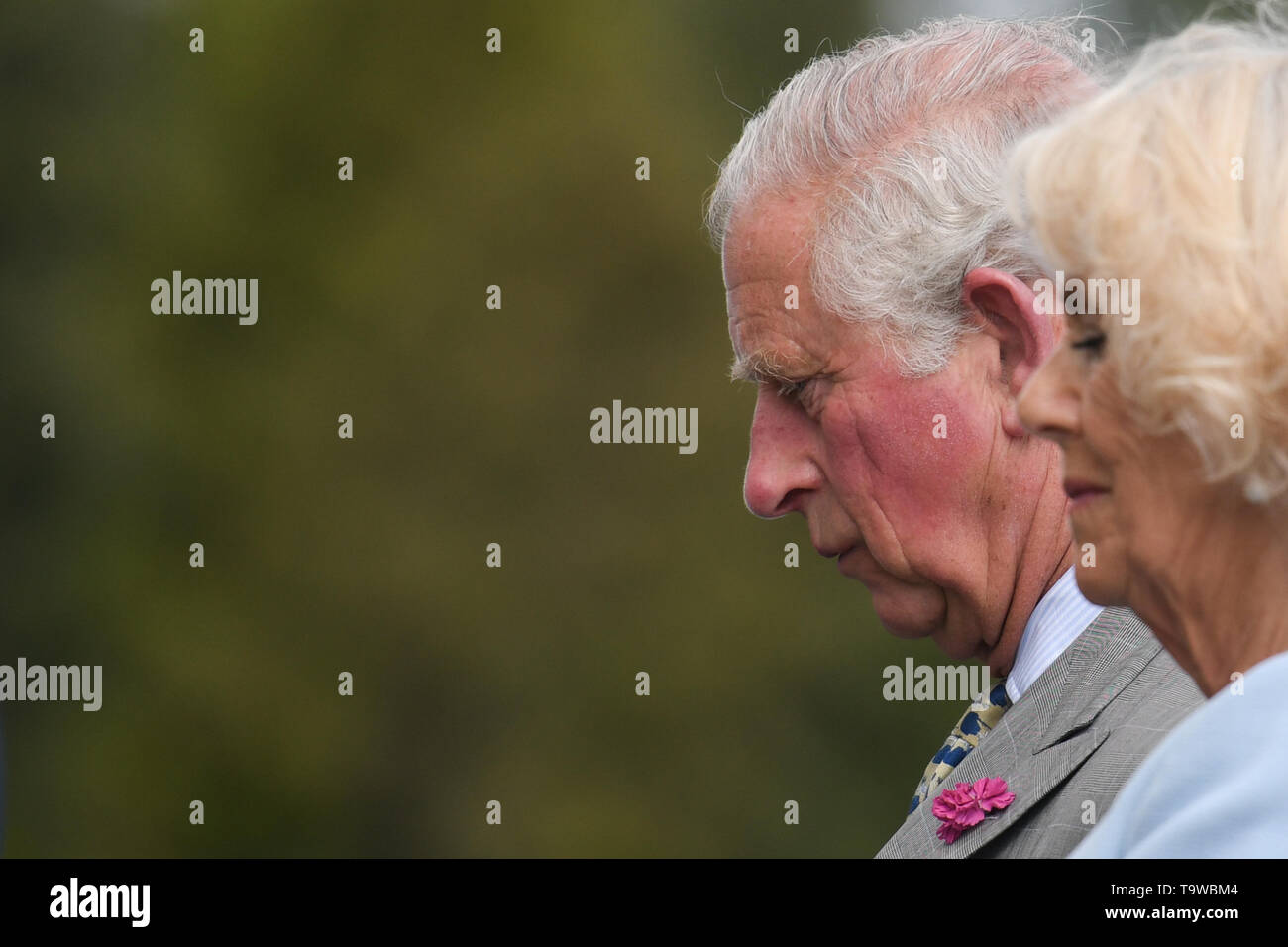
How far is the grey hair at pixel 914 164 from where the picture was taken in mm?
2562

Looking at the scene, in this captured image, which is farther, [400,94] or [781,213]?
[400,94]

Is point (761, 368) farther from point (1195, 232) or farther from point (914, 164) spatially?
point (1195, 232)

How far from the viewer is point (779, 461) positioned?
9.24ft

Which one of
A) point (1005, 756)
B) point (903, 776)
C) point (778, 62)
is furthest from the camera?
point (778, 62)

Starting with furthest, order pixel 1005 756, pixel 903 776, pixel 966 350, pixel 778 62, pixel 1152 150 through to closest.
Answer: pixel 778 62 < pixel 903 776 < pixel 966 350 < pixel 1005 756 < pixel 1152 150

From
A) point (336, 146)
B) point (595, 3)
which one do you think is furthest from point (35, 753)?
point (595, 3)

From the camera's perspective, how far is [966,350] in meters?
2.57

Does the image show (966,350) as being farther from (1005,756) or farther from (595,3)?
(595,3)

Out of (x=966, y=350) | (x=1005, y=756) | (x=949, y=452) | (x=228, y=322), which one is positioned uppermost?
(x=228, y=322)

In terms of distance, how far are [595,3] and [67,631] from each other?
5.95 meters

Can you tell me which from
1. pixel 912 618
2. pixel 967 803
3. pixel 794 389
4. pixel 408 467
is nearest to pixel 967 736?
pixel 912 618

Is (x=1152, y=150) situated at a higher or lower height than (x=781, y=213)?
lower

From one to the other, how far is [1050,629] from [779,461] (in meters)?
0.58

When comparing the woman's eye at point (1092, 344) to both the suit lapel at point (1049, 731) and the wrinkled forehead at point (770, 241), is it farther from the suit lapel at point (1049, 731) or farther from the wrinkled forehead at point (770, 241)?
the wrinkled forehead at point (770, 241)
